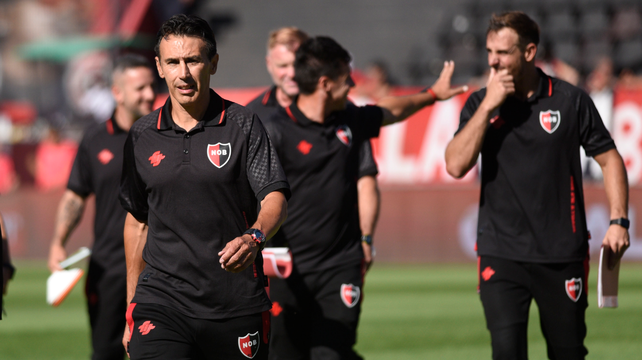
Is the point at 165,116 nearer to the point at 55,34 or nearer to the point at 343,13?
the point at 343,13

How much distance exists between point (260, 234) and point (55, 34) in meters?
25.7

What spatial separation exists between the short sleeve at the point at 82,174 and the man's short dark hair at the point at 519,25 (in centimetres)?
342

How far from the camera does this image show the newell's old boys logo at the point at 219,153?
4.20 m

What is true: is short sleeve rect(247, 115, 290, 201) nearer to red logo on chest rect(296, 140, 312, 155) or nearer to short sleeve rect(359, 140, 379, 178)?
red logo on chest rect(296, 140, 312, 155)

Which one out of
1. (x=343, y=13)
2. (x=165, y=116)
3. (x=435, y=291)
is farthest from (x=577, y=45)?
(x=165, y=116)

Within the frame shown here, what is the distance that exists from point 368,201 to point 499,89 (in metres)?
1.89

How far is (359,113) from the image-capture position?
253 inches

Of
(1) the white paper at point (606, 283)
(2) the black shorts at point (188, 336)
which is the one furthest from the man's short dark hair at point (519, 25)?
(2) the black shorts at point (188, 336)

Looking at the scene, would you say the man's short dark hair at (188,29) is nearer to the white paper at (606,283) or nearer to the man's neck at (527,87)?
the man's neck at (527,87)

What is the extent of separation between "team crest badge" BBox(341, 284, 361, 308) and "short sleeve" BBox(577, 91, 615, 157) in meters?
1.81

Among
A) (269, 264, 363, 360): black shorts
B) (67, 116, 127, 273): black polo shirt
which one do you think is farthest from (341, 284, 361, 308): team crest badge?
(67, 116, 127, 273): black polo shirt

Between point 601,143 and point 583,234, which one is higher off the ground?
point 601,143

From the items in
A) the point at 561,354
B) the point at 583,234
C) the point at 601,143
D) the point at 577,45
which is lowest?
the point at 561,354

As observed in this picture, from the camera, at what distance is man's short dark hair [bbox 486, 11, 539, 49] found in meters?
5.55
